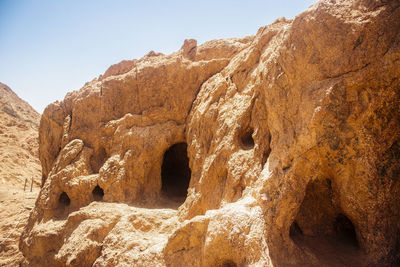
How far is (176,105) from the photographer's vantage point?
9.18 metres

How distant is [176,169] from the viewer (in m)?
10.6

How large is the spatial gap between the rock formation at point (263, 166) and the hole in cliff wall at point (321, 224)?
2cm

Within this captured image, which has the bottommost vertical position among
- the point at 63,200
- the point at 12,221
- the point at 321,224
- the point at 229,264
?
the point at 12,221

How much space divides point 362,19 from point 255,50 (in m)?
3.10

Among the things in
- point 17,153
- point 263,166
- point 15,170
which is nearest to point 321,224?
point 263,166

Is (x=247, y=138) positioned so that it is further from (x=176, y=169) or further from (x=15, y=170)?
(x=15, y=170)

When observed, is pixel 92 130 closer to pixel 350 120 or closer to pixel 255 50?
pixel 255 50

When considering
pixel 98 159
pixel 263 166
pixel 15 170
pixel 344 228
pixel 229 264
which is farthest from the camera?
pixel 15 170

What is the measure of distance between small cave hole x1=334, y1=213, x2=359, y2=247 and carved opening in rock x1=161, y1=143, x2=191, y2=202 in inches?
224

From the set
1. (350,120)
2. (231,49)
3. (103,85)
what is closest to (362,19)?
(350,120)

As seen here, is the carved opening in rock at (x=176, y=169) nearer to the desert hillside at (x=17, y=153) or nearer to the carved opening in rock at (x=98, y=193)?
the carved opening in rock at (x=98, y=193)

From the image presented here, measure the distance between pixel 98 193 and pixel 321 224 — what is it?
6649 mm

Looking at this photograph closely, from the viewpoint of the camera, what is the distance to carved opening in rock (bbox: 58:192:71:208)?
9.06 metres

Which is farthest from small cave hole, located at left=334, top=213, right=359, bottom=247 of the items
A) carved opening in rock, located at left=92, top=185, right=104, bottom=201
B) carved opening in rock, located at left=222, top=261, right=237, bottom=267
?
carved opening in rock, located at left=92, top=185, right=104, bottom=201
